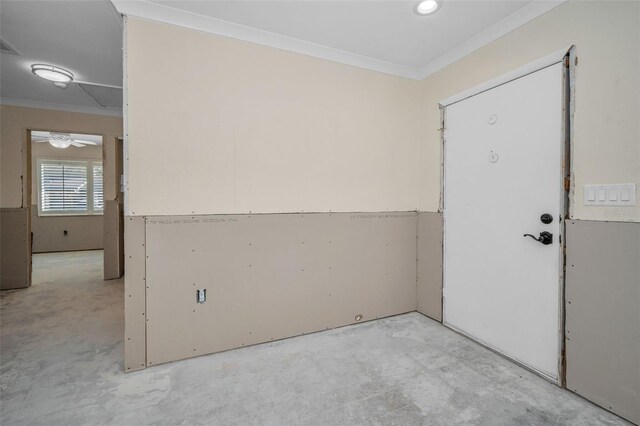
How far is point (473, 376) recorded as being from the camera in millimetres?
2035

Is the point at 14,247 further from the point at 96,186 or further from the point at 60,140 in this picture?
the point at 96,186

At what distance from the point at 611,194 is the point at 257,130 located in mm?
2431

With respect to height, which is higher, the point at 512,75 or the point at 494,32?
the point at 494,32

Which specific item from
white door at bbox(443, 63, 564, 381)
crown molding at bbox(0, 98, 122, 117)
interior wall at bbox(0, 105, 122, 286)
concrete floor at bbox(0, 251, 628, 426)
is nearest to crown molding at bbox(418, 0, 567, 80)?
white door at bbox(443, 63, 564, 381)

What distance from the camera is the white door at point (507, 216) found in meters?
1.98

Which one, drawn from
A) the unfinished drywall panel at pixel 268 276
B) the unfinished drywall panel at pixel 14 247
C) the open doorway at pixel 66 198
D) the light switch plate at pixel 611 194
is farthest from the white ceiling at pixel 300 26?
the open doorway at pixel 66 198

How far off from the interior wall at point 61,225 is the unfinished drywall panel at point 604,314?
9377mm

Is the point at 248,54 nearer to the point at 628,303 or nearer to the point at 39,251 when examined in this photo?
the point at 628,303

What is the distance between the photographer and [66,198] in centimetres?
740

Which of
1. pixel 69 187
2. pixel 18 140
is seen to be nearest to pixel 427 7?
pixel 18 140

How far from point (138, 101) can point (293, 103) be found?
1.20 metres

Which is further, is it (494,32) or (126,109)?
(494,32)

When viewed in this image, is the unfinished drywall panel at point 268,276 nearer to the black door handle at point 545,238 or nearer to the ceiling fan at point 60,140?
the black door handle at point 545,238

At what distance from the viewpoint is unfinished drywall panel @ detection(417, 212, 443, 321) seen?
2.92 m
